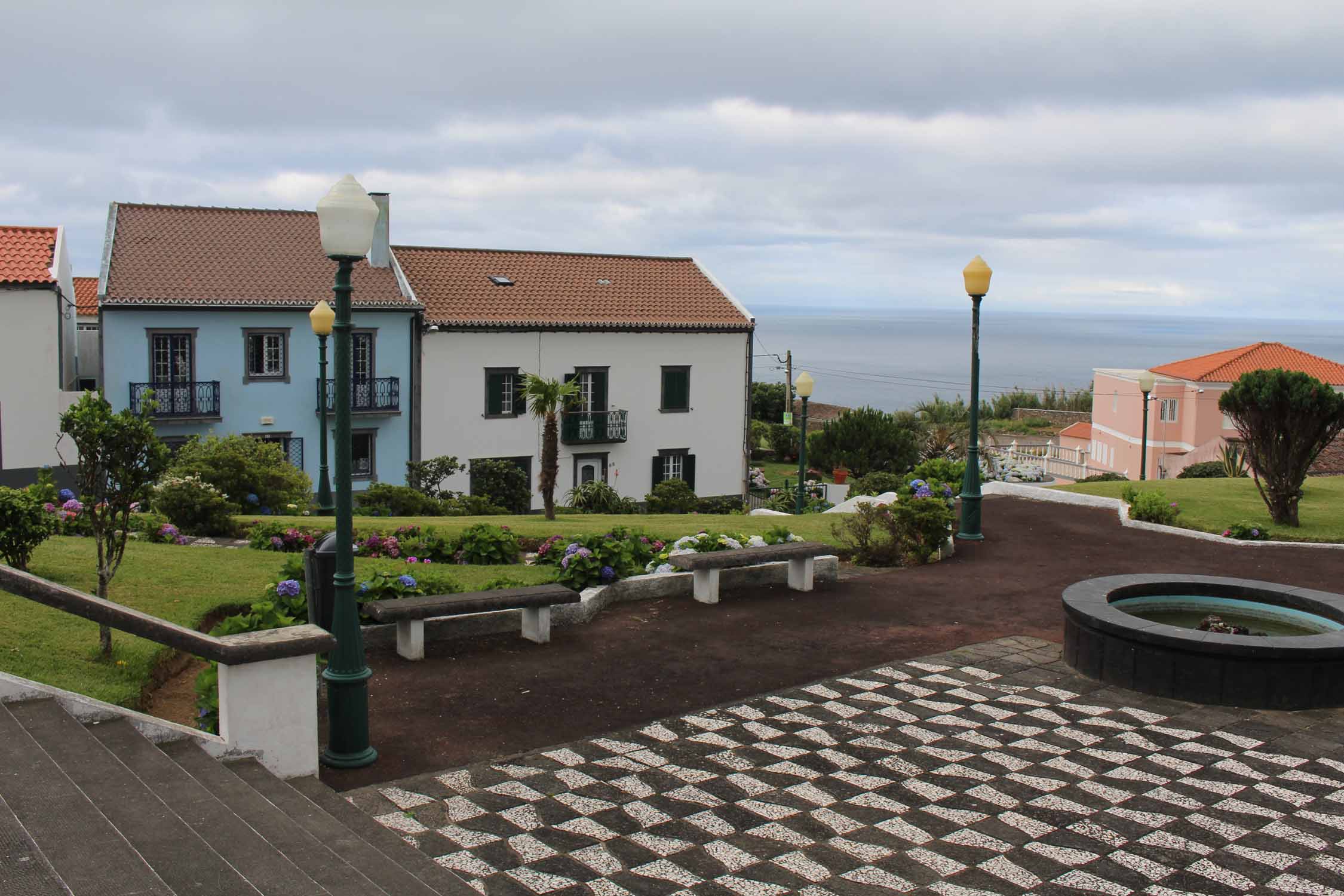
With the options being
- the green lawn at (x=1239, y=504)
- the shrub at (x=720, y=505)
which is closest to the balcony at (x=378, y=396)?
the shrub at (x=720, y=505)

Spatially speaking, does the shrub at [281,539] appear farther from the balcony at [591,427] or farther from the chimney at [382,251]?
the chimney at [382,251]

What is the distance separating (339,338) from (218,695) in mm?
2384

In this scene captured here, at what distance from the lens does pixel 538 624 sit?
10586 mm

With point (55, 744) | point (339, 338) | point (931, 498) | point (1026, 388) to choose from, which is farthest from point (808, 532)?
point (1026, 388)

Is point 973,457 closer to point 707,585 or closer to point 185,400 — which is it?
point 707,585

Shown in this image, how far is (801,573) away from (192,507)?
9657 millimetres

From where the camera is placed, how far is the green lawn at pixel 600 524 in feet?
55.5

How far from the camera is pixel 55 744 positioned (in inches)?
247

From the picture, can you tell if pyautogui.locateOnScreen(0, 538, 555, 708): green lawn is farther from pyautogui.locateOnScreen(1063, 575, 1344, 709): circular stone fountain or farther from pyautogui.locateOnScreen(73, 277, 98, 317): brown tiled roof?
pyautogui.locateOnScreen(73, 277, 98, 317): brown tiled roof

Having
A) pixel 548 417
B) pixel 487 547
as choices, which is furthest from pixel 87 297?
pixel 487 547

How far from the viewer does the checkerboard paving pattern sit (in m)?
5.91

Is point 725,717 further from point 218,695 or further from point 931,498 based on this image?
point 931,498

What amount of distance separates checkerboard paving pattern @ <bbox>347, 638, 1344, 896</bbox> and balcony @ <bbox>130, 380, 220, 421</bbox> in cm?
2678

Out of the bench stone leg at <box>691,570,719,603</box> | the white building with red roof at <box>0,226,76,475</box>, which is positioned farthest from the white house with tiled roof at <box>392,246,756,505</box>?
the bench stone leg at <box>691,570,719,603</box>
